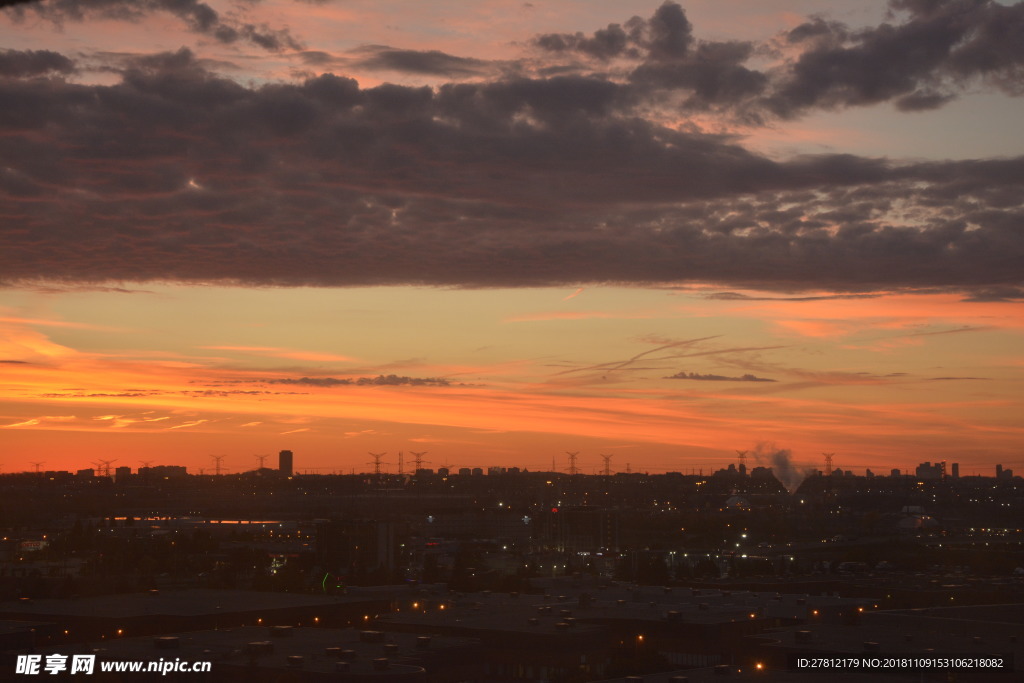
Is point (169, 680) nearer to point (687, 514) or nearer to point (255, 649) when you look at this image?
point (255, 649)

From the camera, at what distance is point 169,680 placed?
73.9 ft

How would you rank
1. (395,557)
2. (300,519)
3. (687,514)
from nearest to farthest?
(395,557) → (687,514) → (300,519)

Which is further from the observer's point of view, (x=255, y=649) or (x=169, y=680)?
(x=255, y=649)

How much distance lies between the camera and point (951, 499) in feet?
449

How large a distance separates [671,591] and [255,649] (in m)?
21.7

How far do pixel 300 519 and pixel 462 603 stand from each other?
284 feet

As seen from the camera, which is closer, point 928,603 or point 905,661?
point 905,661

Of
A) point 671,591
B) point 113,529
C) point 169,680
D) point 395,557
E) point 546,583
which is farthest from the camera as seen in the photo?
point 113,529

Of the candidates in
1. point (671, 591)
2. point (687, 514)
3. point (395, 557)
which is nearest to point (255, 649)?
point (671, 591)

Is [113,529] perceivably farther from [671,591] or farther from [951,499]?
[951,499]

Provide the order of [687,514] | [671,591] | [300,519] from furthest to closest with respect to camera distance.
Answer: [300,519]
[687,514]
[671,591]

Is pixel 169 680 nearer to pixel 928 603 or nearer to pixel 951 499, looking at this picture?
pixel 928 603

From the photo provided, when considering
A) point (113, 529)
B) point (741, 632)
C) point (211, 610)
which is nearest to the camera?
point (741, 632)

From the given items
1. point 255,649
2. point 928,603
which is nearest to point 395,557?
point 928,603
